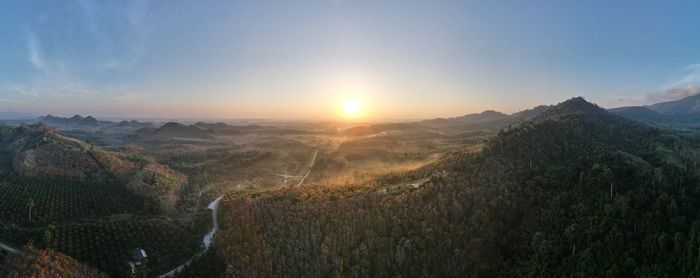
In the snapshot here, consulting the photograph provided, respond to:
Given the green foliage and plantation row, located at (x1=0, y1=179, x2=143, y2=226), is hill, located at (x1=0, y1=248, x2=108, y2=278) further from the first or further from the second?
the green foliage

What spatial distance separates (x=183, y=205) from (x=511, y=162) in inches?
3613

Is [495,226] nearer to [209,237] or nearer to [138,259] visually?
[209,237]

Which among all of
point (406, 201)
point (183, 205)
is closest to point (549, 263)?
point (406, 201)

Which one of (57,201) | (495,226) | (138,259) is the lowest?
(138,259)

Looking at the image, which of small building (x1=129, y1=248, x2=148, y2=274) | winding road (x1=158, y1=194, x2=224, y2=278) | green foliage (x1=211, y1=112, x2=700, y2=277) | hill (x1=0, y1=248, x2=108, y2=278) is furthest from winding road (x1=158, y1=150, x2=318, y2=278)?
hill (x1=0, y1=248, x2=108, y2=278)

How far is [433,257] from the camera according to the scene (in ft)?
213

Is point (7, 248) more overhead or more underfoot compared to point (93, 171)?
more underfoot

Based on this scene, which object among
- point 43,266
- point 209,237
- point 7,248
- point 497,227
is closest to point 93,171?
point 7,248

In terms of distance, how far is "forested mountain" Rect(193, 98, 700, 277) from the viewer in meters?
58.2

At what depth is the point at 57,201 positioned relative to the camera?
318 ft

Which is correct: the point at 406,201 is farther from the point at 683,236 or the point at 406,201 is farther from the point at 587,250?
the point at 683,236

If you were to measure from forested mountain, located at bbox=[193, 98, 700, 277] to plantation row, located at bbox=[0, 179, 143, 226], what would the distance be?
3509 centimetres

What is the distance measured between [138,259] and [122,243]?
7.01 meters

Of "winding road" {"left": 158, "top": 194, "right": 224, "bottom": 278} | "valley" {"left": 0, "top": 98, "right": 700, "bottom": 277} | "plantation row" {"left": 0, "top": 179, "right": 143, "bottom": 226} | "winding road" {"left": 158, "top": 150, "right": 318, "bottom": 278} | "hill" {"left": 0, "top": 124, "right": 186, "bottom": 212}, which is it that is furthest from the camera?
"hill" {"left": 0, "top": 124, "right": 186, "bottom": 212}
